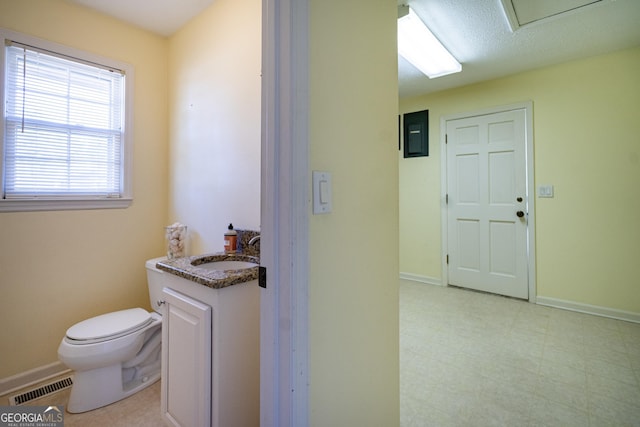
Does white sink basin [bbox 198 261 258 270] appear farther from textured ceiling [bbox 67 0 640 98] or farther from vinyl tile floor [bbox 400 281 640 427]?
textured ceiling [bbox 67 0 640 98]

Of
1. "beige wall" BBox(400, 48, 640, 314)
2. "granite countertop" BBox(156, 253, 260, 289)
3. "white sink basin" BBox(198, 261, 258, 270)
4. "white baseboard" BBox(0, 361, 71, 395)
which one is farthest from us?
"beige wall" BBox(400, 48, 640, 314)

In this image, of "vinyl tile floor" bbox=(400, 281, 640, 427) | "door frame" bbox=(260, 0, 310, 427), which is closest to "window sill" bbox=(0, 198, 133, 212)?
"door frame" bbox=(260, 0, 310, 427)

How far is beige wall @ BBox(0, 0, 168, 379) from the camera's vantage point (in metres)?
1.75

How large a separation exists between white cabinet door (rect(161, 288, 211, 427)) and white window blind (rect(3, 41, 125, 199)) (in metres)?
1.31

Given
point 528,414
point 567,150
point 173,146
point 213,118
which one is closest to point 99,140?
point 173,146

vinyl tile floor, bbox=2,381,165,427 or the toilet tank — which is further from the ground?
the toilet tank

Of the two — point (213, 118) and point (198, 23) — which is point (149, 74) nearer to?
point (198, 23)

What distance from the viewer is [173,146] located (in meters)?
2.36

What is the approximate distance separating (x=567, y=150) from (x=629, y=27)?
0.99 metres

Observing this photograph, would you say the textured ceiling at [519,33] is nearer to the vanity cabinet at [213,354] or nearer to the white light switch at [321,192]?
the white light switch at [321,192]

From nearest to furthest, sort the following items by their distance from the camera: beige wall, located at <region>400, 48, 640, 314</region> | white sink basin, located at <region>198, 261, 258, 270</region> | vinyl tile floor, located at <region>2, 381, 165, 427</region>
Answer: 1. vinyl tile floor, located at <region>2, 381, 165, 427</region>
2. white sink basin, located at <region>198, 261, 258, 270</region>
3. beige wall, located at <region>400, 48, 640, 314</region>

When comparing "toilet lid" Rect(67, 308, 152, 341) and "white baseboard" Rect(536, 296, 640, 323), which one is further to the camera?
"white baseboard" Rect(536, 296, 640, 323)

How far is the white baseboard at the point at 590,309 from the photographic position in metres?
2.49

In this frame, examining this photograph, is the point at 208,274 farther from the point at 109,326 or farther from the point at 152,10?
the point at 152,10
